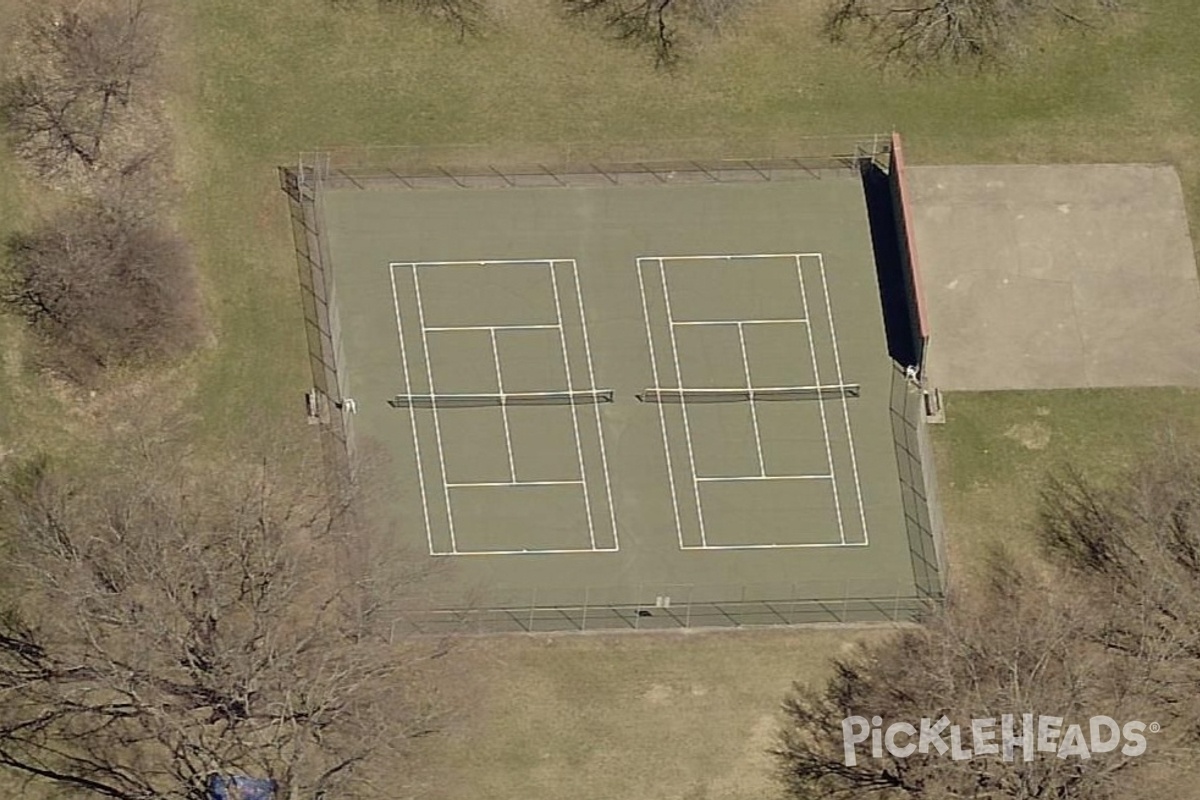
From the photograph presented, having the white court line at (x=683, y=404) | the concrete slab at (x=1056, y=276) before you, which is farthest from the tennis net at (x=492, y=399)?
the concrete slab at (x=1056, y=276)

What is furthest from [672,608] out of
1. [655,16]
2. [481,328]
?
[655,16]

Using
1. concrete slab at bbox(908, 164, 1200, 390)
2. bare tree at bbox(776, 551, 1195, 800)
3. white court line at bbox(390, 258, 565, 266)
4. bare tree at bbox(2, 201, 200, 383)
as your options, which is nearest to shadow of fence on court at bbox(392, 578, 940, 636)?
bare tree at bbox(776, 551, 1195, 800)

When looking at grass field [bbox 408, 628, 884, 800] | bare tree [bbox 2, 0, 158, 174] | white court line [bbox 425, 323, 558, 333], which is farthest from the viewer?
bare tree [bbox 2, 0, 158, 174]

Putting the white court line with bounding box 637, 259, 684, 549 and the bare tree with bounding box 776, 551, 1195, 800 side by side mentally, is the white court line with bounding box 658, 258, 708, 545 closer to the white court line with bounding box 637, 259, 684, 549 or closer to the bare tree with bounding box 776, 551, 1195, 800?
the white court line with bounding box 637, 259, 684, 549

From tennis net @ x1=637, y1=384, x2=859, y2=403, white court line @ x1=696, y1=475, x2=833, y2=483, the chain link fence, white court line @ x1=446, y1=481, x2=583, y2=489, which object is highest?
the chain link fence

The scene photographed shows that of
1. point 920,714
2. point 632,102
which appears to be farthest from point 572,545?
point 632,102
